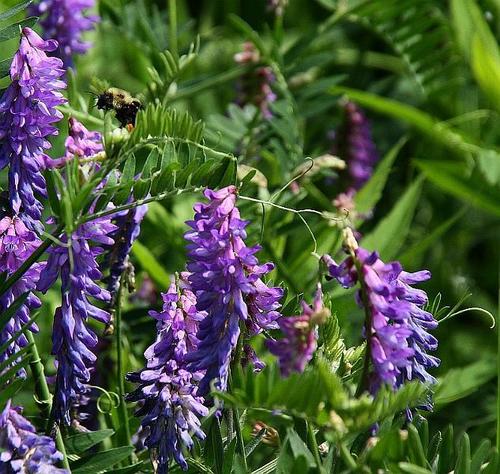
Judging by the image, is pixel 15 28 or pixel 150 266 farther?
pixel 150 266

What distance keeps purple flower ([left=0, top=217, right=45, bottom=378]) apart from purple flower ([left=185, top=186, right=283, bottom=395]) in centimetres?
24

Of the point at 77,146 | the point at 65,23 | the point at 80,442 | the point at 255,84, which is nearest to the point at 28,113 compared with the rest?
the point at 77,146

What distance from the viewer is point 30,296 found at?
4.68ft

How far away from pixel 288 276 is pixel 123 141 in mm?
882

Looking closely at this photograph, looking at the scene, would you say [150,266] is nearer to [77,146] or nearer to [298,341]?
[77,146]

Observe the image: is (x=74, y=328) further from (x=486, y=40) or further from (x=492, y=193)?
(x=486, y=40)

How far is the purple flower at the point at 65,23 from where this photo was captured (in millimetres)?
2186

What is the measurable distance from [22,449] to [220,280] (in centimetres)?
31

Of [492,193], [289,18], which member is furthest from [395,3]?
[289,18]

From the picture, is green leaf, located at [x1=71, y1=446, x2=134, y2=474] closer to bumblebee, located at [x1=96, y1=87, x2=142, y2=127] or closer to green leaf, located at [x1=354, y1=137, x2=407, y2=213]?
bumblebee, located at [x1=96, y1=87, x2=142, y2=127]

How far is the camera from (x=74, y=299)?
1366 mm

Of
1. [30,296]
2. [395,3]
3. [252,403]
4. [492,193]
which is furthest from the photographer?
[395,3]

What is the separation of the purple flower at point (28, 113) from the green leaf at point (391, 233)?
3.67 feet

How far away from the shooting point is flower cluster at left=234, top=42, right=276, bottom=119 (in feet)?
8.51
